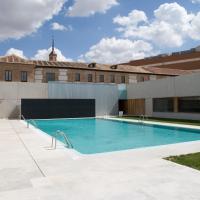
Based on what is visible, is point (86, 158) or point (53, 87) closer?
point (86, 158)

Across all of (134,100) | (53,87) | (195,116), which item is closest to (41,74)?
(53,87)

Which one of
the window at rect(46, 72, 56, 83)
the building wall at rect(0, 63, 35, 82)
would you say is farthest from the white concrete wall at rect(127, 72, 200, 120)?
the building wall at rect(0, 63, 35, 82)

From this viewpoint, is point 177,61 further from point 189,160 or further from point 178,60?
point 189,160

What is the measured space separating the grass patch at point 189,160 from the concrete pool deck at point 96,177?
1.04 feet

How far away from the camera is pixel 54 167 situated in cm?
689

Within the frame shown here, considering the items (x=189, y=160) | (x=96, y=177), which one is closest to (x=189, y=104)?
(x=189, y=160)

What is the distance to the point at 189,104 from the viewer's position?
75.9ft

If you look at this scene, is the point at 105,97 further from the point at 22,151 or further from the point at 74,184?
the point at 74,184

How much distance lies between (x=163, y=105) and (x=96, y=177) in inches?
855

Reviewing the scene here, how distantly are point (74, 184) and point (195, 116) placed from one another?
1904 cm

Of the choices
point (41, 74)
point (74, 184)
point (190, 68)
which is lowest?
point (74, 184)

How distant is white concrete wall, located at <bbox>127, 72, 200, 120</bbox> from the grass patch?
15052 millimetres

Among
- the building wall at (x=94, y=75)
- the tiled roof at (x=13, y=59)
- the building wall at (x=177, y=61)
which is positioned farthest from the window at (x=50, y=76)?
the building wall at (x=177, y=61)

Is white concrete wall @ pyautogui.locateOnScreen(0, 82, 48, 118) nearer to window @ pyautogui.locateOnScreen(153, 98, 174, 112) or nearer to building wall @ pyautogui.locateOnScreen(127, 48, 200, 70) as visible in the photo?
window @ pyautogui.locateOnScreen(153, 98, 174, 112)
